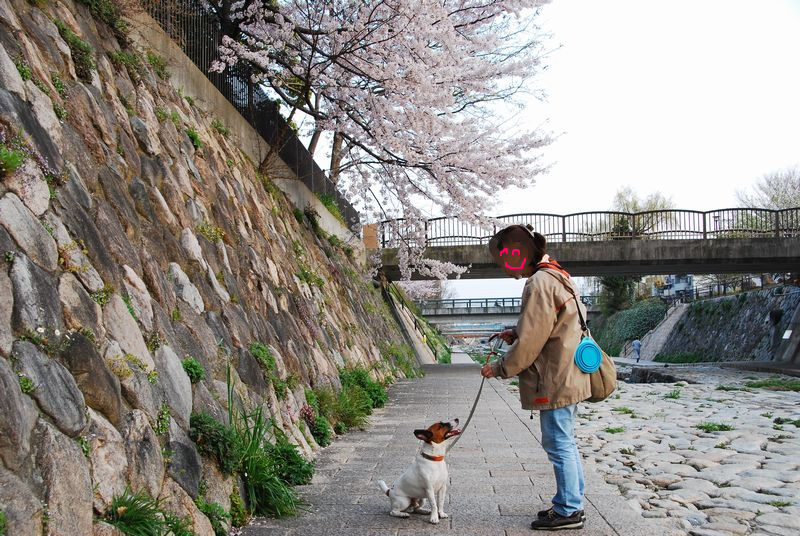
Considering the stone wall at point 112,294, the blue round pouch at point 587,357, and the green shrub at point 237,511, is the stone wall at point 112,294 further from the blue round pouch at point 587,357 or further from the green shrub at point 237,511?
the blue round pouch at point 587,357

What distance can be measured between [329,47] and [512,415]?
663 cm

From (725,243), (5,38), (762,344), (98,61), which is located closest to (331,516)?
(5,38)

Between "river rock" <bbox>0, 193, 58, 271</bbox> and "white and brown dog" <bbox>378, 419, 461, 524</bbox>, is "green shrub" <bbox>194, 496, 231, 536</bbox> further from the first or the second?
"river rock" <bbox>0, 193, 58, 271</bbox>

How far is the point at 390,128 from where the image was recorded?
41.7 ft

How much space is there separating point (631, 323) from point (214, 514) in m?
45.5

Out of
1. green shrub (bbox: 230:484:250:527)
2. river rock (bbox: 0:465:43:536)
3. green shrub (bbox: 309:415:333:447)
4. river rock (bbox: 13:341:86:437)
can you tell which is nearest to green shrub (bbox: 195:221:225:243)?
Answer: green shrub (bbox: 309:415:333:447)

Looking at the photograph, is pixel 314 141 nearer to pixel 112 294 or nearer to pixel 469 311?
pixel 112 294

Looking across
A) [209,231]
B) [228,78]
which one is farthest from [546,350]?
[228,78]

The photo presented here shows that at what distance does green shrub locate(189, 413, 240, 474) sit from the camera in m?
4.40

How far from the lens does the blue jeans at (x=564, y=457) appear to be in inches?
170

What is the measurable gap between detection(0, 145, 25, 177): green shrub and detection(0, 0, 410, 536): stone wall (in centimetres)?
7

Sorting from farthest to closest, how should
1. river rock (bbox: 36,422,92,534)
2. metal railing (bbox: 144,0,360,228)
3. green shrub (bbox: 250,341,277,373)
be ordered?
metal railing (bbox: 144,0,360,228) < green shrub (bbox: 250,341,277,373) < river rock (bbox: 36,422,92,534)

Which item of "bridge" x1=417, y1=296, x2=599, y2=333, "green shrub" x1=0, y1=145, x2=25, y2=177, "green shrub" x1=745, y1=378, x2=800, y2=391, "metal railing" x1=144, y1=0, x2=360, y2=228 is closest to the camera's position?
"green shrub" x1=0, y1=145, x2=25, y2=177

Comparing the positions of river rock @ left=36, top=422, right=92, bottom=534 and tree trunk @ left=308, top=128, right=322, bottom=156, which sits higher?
tree trunk @ left=308, top=128, right=322, bottom=156
